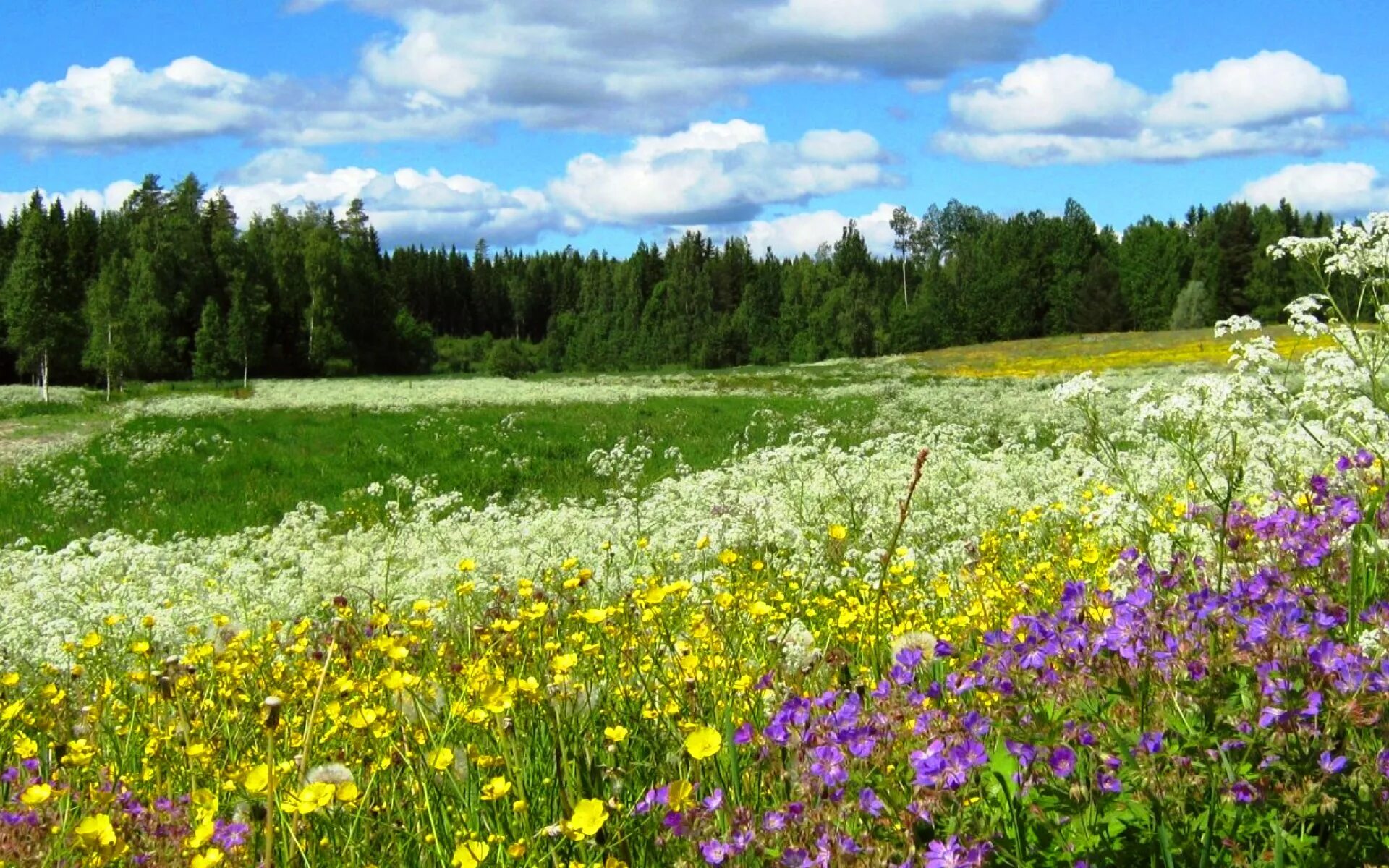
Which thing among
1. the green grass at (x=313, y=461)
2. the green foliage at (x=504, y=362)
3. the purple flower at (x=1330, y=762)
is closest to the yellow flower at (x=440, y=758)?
the purple flower at (x=1330, y=762)

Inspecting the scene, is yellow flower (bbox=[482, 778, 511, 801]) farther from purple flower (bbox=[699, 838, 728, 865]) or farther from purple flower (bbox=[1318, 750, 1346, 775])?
purple flower (bbox=[1318, 750, 1346, 775])

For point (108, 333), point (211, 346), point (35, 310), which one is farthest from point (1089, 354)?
point (35, 310)

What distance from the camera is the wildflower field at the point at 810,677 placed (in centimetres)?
216

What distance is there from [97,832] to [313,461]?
1667cm

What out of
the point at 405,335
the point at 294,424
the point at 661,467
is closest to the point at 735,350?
the point at 405,335

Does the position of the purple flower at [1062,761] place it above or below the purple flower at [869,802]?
above

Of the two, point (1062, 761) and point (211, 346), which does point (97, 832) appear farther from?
point (211, 346)

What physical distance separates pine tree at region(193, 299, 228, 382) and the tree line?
0.66ft

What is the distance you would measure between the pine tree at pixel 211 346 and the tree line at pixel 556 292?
20 centimetres

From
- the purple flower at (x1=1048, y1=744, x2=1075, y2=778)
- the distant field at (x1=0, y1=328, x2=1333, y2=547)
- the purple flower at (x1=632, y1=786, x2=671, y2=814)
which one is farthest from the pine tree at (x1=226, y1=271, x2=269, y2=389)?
the purple flower at (x1=1048, y1=744, x2=1075, y2=778)

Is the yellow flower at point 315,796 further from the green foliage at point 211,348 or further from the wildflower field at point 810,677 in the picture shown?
the green foliage at point 211,348

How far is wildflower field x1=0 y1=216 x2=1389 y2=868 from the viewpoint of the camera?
216cm

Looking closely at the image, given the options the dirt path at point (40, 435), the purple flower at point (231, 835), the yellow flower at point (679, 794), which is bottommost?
the dirt path at point (40, 435)

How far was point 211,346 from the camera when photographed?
62656mm
